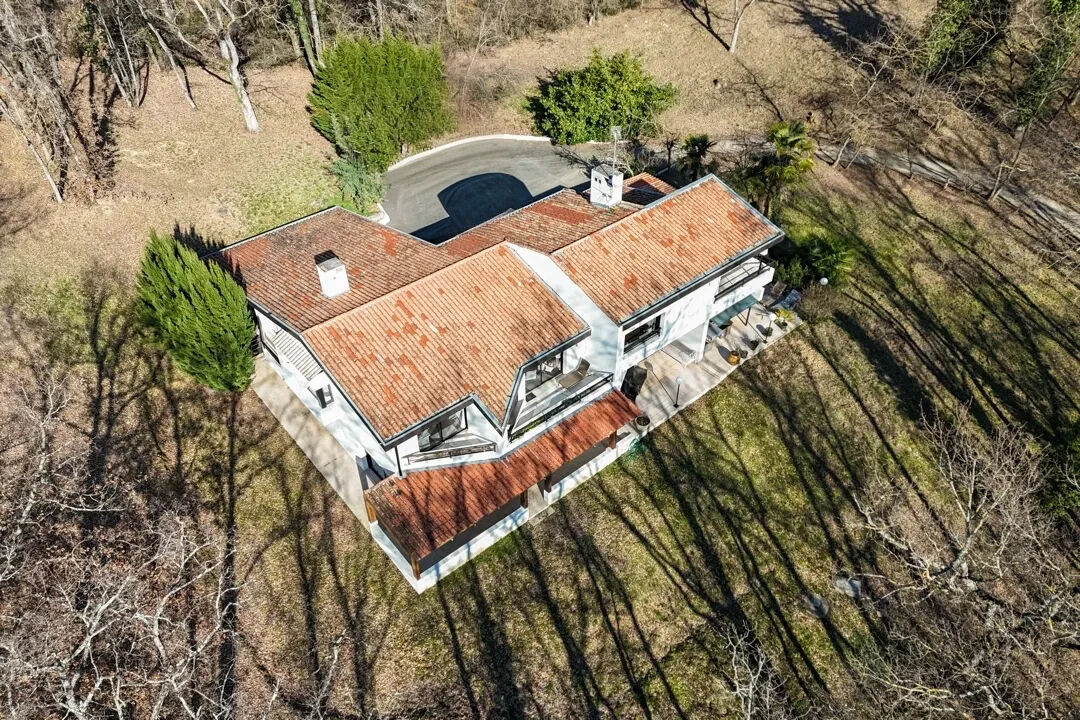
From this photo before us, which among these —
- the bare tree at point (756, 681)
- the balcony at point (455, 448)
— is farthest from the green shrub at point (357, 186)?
the bare tree at point (756, 681)

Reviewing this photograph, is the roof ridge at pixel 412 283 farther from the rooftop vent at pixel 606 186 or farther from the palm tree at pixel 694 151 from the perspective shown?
the palm tree at pixel 694 151

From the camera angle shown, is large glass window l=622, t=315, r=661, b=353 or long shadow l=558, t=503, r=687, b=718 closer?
long shadow l=558, t=503, r=687, b=718

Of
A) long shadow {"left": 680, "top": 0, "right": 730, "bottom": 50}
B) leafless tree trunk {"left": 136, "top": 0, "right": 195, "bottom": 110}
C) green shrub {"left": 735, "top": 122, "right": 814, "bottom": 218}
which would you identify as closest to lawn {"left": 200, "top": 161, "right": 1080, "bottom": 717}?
green shrub {"left": 735, "top": 122, "right": 814, "bottom": 218}

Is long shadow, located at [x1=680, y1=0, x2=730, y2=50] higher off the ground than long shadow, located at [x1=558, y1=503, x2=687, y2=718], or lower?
higher

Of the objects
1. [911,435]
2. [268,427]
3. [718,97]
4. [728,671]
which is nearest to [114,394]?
[268,427]

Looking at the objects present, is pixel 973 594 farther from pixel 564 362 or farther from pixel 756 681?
pixel 564 362

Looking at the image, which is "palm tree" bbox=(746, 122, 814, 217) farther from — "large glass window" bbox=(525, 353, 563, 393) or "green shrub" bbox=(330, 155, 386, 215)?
"green shrub" bbox=(330, 155, 386, 215)
